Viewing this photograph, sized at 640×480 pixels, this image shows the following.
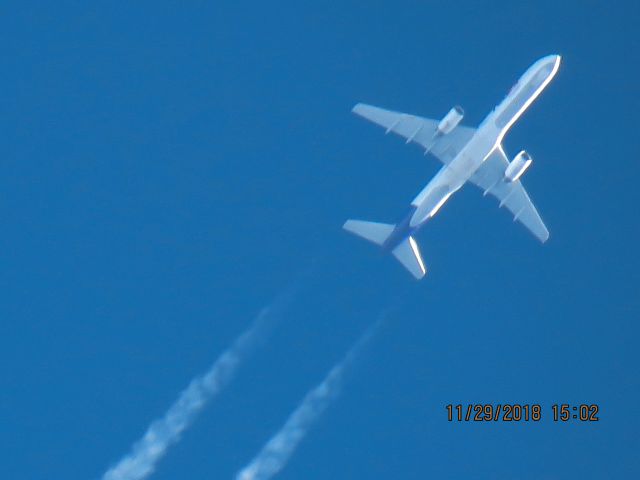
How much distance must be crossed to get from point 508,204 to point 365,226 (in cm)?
785

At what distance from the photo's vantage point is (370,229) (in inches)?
2290

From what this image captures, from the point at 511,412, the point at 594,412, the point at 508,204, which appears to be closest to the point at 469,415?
the point at 511,412

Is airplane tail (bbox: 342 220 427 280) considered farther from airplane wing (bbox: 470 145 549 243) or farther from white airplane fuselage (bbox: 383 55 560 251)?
airplane wing (bbox: 470 145 549 243)

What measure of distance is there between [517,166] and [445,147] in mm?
3441

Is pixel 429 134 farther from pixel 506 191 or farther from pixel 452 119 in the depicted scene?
pixel 506 191

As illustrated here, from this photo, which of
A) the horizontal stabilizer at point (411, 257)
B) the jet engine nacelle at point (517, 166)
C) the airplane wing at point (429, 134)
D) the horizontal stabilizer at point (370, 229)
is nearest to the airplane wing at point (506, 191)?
the jet engine nacelle at point (517, 166)

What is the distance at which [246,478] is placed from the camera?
58562mm

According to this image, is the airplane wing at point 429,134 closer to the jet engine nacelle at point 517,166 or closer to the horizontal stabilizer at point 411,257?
the jet engine nacelle at point 517,166

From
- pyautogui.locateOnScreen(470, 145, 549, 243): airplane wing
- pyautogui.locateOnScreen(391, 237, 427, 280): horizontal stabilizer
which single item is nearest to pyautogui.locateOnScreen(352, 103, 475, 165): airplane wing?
pyautogui.locateOnScreen(470, 145, 549, 243): airplane wing

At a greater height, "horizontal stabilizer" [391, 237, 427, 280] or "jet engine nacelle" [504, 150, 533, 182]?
"jet engine nacelle" [504, 150, 533, 182]

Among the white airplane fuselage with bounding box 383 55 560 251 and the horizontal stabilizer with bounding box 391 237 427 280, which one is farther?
the horizontal stabilizer with bounding box 391 237 427 280

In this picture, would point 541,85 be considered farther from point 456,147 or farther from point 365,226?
point 365,226

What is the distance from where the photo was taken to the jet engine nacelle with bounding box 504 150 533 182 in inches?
2308

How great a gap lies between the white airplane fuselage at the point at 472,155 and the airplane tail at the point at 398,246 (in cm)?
31
